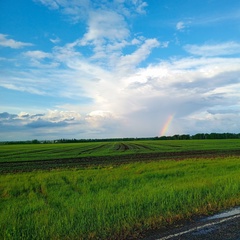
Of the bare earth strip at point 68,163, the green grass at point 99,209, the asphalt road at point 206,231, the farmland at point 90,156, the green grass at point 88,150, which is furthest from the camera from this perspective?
the green grass at point 88,150

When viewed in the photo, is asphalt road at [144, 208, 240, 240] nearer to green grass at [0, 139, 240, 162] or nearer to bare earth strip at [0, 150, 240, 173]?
bare earth strip at [0, 150, 240, 173]

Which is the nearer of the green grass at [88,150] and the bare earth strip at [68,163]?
the bare earth strip at [68,163]

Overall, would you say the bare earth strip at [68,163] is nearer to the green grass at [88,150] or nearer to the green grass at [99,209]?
the green grass at [88,150]

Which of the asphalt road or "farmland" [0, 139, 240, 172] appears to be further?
"farmland" [0, 139, 240, 172]

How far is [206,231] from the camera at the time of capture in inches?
277

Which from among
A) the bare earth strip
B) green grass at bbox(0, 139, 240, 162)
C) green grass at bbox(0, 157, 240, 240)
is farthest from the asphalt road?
green grass at bbox(0, 139, 240, 162)

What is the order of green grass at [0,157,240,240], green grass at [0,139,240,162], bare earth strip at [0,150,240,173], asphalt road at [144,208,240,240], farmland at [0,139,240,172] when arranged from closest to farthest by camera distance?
asphalt road at [144,208,240,240] → green grass at [0,157,240,240] → bare earth strip at [0,150,240,173] → farmland at [0,139,240,172] → green grass at [0,139,240,162]

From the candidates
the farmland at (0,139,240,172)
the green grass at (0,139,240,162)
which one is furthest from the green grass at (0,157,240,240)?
the green grass at (0,139,240,162)

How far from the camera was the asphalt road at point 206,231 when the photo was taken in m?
6.59

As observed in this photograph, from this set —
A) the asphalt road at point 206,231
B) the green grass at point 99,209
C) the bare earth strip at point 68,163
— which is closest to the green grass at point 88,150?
the bare earth strip at point 68,163

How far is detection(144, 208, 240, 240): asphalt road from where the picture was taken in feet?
21.6

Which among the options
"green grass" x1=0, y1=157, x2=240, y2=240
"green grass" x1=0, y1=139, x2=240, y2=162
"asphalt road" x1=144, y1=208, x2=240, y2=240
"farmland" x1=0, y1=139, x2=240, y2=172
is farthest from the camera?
"green grass" x1=0, y1=139, x2=240, y2=162

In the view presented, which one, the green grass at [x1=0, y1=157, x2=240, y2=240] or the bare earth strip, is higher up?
the green grass at [x1=0, y1=157, x2=240, y2=240]

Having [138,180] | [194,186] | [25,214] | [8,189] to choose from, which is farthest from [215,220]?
[8,189]
